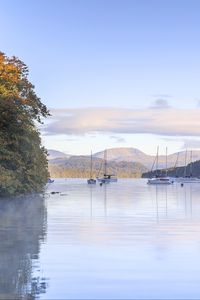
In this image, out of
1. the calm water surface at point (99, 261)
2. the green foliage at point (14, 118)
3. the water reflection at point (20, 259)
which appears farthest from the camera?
the green foliage at point (14, 118)

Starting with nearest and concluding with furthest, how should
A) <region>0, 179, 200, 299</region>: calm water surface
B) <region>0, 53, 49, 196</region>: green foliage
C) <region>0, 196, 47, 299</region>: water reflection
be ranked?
1. <region>0, 196, 47, 299</region>: water reflection
2. <region>0, 179, 200, 299</region>: calm water surface
3. <region>0, 53, 49, 196</region>: green foliage

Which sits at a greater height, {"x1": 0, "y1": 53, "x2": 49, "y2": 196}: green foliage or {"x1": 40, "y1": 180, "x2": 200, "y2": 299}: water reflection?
{"x1": 0, "y1": 53, "x2": 49, "y2": 196}: green foliage

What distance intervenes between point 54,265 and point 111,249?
4152 mm

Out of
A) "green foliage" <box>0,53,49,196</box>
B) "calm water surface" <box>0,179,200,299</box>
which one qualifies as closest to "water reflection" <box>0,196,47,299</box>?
"calm water surface" <box>0,179,200,299</box>

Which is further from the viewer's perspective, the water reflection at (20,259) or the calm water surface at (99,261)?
the calm water surface at (99,261)

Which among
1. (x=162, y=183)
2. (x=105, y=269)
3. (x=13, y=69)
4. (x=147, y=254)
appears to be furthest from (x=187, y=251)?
(x=162, y=183)

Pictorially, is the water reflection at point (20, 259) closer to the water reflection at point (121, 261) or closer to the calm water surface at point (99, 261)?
the calm water surface at point (99, 261)

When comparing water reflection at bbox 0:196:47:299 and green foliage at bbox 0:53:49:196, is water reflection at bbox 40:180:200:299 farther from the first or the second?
green foliage at bbox 0:53:49:196

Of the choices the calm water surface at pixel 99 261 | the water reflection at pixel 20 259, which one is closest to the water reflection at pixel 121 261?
the calm water surface at pixel 99 261

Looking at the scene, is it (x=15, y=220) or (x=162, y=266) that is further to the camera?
(x=15, y=220)

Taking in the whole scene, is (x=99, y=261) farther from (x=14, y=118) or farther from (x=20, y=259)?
(x=14, y=118)

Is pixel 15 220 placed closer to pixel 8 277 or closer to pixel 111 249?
pixel 111 249

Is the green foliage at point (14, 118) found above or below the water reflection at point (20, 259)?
above

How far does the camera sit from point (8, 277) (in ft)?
48.6
